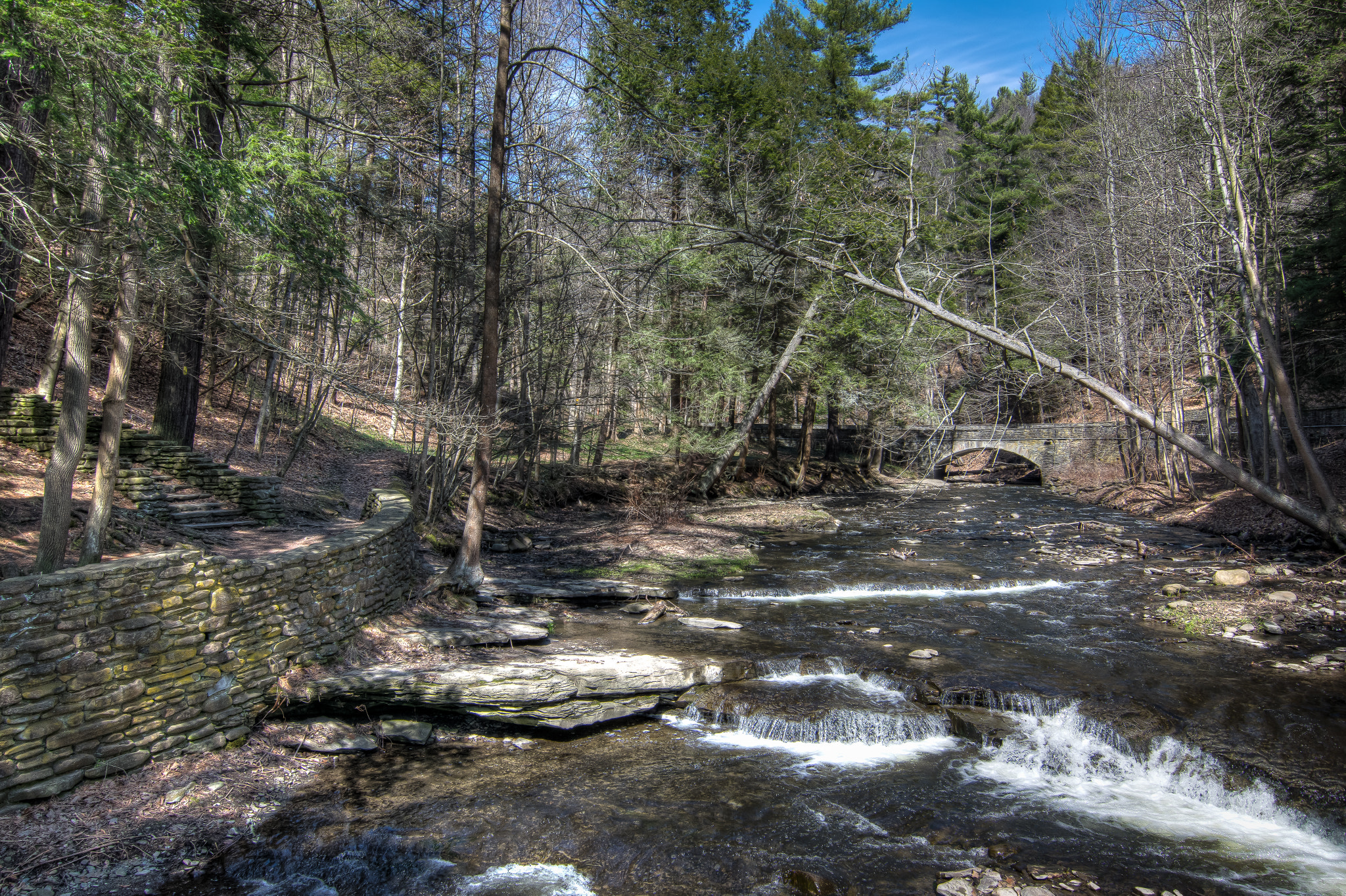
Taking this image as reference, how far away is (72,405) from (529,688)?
5.16 meters

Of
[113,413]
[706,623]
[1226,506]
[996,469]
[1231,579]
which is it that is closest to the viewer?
[113,413]

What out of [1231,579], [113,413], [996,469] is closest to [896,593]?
[1231,579]

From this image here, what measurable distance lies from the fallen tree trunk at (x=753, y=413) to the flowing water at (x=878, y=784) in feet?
43.3

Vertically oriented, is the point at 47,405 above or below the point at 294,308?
below

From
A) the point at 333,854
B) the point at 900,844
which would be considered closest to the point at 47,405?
the point at 333,854

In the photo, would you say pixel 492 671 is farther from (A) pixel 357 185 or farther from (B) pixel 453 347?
(A) pixel 357 185

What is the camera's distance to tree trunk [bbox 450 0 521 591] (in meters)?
10.5

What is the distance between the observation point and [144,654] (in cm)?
611

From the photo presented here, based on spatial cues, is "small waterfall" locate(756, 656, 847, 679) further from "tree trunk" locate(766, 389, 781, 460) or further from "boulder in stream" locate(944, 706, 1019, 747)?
"tree trunk" locate(766, 389, 781, 460)

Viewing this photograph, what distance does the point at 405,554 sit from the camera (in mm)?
11172

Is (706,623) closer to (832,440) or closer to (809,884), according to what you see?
(809,884)

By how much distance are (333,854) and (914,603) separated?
9.84 meters

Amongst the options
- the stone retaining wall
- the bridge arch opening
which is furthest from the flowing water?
the bridge arch opening

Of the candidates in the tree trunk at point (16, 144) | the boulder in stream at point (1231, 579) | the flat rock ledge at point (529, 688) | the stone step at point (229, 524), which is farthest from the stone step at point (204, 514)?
the boulder in stream at point (1231, 579)
